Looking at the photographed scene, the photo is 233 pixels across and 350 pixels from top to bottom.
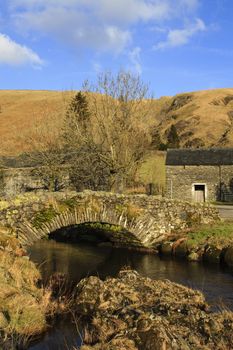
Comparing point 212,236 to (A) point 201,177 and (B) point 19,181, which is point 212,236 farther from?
(A) point 201,177

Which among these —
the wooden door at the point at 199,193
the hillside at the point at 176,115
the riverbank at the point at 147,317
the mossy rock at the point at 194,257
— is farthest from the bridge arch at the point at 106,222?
the hillside at the point at 176,115

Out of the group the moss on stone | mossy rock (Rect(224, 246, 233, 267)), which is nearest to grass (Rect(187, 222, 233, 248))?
mossy rock (Rect(224, 246, 233, 267))

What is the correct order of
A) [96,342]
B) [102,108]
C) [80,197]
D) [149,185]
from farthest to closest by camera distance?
1. [149,185]
2. [102,108]
3. [80,197]
4. [96,342]

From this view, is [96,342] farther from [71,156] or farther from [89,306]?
[71,156]

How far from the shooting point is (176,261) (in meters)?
17.7

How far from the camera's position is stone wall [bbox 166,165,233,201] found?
38219 millimetres

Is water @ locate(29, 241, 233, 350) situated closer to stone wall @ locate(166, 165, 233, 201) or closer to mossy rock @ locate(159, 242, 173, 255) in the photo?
mossy rock @ locate(159, 242, 173, 255)

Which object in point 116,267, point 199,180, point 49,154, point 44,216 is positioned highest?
point 49,154

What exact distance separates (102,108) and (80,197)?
1220cm

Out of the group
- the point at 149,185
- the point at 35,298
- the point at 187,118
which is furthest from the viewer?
the point at 187,118

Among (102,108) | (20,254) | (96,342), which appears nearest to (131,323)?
(96,342)

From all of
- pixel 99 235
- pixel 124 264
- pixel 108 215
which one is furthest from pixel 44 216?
pixel 99 235

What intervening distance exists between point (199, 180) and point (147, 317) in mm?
30987

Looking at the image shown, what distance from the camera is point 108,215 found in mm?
17891
